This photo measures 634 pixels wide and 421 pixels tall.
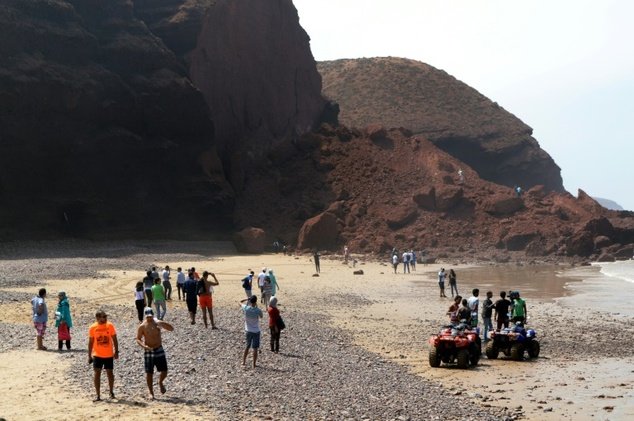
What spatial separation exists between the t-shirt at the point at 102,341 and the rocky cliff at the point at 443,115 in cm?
9855

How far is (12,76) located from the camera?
58219 mm

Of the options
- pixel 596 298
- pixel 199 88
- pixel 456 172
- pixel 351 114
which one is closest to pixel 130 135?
pixel 199 88

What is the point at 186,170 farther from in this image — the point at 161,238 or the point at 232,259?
the point at 232,259

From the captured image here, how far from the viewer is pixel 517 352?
21078 mm

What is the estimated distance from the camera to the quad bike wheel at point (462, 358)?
65.5ft

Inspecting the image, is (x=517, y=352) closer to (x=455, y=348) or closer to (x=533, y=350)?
(x=533, y=350)

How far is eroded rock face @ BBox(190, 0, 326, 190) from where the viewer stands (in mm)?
76812

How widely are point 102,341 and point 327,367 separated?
606 centimetres

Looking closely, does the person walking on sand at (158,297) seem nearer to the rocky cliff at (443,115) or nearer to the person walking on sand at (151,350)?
the person walking on sand at (151,350)

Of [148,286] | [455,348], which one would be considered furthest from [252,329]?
[148,286]

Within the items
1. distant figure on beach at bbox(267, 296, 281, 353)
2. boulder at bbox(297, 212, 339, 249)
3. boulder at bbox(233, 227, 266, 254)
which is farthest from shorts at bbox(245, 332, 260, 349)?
boulder at bbox(297, 212, 339, 249)

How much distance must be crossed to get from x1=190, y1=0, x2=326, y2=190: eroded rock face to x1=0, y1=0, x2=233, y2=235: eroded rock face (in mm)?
6324

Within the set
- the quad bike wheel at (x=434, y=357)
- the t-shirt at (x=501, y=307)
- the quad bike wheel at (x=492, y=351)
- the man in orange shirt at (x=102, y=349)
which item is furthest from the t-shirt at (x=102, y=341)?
the t-shirt at (x=501, y=307)

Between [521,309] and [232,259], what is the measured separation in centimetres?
3539
